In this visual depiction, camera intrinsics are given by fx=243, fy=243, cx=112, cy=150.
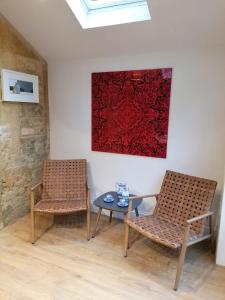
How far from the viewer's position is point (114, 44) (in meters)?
2.67

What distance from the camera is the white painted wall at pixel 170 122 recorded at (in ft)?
8.09

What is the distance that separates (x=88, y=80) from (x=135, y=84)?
2.08ft

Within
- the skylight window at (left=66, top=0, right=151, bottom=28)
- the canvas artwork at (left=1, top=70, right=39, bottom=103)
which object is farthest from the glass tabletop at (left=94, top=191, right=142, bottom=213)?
the skylight window at (left=66, top=0, right=151, bottom=28)

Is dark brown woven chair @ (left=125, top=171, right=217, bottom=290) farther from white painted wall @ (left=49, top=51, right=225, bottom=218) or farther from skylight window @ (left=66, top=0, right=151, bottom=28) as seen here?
skylight window @ (left=66, top=0, right=151, bottom=28)

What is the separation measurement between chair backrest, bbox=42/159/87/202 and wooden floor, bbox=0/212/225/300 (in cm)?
42

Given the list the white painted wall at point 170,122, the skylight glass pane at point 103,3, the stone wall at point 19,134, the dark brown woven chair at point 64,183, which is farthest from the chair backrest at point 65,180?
the skylight glass pane at point 103,3

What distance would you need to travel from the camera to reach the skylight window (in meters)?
2.32

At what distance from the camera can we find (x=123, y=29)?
8.05 ft

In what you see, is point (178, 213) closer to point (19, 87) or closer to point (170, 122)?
point (170, 122)

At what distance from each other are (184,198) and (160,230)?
0.45m

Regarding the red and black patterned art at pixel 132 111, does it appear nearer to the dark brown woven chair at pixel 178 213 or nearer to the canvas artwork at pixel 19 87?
the dark brown woven chair at pixel 178 213

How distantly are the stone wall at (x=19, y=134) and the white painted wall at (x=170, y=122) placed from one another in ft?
0.54

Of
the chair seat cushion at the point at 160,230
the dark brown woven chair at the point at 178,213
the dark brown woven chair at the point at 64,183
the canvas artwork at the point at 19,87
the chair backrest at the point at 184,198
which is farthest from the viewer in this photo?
the dark brown woven chair at the point at 64,183

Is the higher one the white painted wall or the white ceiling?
the white ceiling
